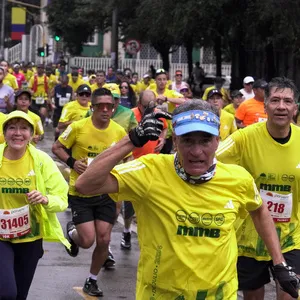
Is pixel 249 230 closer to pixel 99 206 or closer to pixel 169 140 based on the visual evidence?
pixel 99 206

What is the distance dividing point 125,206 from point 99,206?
7.91 feet

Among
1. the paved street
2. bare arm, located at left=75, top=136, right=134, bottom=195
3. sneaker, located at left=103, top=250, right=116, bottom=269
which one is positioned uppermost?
bare arm, located at left=75, top=136, right=134, bottom=195

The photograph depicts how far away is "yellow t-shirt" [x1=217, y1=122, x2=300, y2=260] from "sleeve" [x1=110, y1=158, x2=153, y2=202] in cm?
179

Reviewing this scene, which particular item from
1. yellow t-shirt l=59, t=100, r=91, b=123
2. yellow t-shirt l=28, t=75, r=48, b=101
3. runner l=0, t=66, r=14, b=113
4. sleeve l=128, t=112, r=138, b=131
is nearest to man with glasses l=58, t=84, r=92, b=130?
yellow t-shirt l=59, t=100, r=91, b=123

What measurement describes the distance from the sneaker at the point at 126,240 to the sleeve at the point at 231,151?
4.84m

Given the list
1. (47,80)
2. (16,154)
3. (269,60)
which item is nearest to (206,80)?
(269,60)

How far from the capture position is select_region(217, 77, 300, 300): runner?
20.9 feet

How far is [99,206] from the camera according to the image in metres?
8.83

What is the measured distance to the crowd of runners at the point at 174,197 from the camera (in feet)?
15.0

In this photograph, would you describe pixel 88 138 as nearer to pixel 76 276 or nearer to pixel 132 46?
pixel 76 276

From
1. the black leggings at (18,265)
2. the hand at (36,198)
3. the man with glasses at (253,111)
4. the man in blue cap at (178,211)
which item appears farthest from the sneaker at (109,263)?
the man in blue cap at (178,211)

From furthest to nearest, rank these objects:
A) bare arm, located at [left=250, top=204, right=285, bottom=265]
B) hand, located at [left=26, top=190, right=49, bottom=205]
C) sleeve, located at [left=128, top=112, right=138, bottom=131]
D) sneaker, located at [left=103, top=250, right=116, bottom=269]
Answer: sleeve, located at [left=128, top=112, right=138, bottom=131]
sneaker, located at [left=103, top=250, right=116, bottom=269]
hand, located at [left=26, top=190, right=49, bottom=205]
bare arm, located at [left=250, top=204, right=285, bottom=265]

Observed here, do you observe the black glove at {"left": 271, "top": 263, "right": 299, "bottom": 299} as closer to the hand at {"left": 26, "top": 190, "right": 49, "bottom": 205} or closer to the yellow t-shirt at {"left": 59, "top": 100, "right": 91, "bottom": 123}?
the hand at {"left": 26, "top": 190, "right": 49, "bottom": 205}

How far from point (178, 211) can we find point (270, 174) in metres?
1.90
